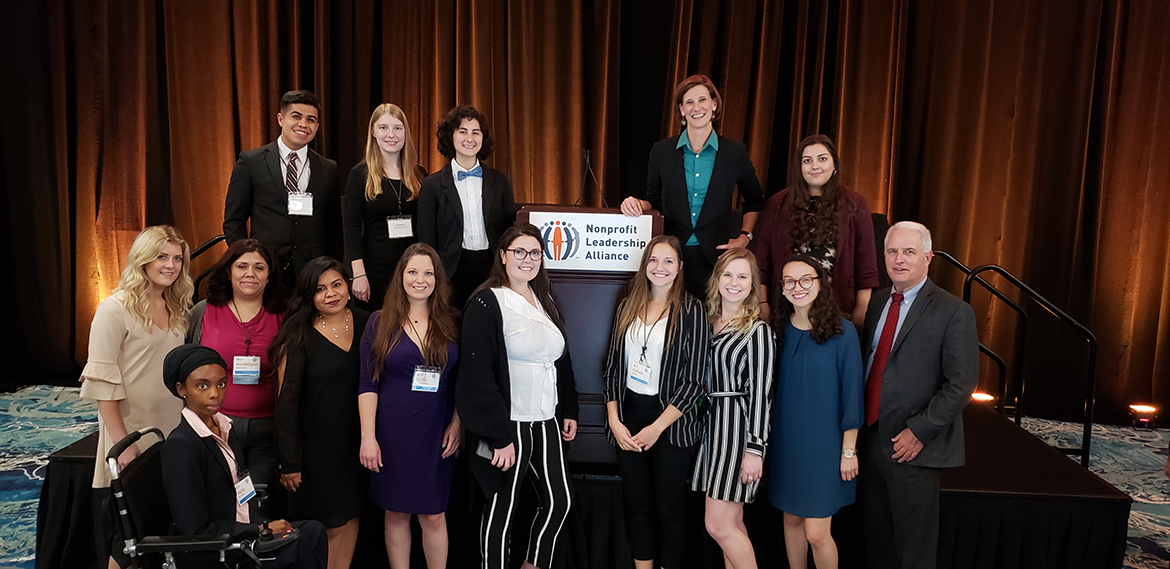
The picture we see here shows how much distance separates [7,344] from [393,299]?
205 inches

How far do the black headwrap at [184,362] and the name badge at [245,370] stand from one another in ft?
1.62

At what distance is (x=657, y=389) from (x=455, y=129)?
1514 mm

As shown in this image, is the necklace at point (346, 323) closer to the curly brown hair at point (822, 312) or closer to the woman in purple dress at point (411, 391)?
the woman in purple dress at point (411, 391)

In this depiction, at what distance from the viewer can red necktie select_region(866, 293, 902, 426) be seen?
270 centimetres

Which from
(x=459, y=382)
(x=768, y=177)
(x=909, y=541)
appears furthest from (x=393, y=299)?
(x=768, y=177)

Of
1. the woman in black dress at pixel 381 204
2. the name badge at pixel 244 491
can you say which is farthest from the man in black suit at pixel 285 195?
the name badge at pixel 244 491

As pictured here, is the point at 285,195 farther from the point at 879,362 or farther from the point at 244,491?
the point at 879,362

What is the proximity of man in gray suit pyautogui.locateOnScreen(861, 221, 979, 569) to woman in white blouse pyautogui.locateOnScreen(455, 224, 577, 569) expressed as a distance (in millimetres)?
1219

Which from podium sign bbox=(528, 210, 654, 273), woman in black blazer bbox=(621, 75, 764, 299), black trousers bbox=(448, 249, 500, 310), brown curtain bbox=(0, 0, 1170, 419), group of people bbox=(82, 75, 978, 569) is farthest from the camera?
brown curtain bbox=(0, 0, 1170, 419)

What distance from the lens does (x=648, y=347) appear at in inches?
108

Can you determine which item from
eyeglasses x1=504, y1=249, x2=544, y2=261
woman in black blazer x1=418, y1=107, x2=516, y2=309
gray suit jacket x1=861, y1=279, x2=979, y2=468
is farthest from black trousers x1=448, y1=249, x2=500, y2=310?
gray suit jacket x1=861, y1=279, x2=979, y2=468

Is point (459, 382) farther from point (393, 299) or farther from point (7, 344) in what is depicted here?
point (7, 344)

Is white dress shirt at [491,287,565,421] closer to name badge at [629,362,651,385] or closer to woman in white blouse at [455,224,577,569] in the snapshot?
woman in white blouse at [455,224,577,569]

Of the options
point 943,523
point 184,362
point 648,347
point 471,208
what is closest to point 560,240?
point 471,208
